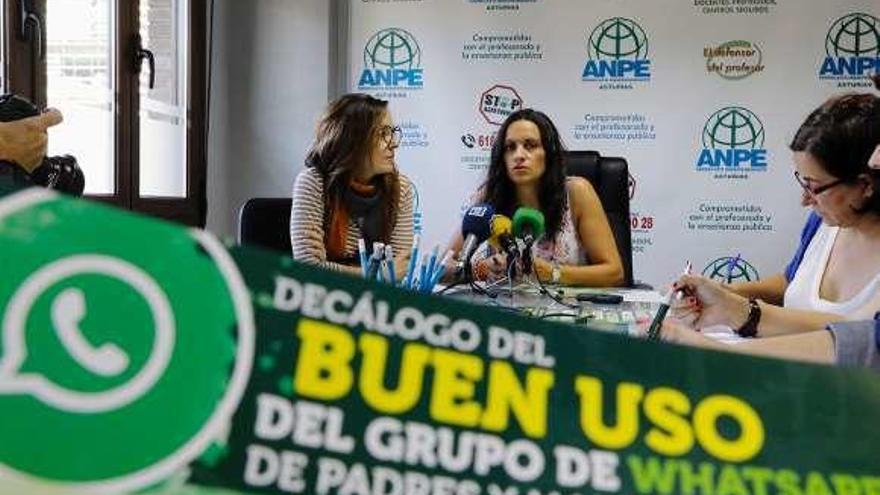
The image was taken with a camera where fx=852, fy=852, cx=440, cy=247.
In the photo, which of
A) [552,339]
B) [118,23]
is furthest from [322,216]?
[552,339]

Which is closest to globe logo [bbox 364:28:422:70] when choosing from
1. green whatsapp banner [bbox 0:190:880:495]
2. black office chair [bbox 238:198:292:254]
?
black office chair [bbox 238:198:292:254]

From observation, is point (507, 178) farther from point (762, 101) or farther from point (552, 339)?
point (552, 339)

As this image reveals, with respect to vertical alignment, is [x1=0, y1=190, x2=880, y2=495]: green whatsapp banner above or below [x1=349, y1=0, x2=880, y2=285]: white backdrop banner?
below

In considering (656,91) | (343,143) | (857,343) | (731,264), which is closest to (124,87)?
(343,143)

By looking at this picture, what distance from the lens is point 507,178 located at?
2.52 metres

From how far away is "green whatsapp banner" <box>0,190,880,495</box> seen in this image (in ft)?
1.09

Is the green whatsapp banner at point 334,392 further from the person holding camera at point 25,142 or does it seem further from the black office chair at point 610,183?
the black office chair at point 610,183

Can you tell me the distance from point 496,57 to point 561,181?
1427 millimetres

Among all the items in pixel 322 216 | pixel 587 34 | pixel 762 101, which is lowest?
pixel 322 216

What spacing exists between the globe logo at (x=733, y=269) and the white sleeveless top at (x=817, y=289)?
1.88 meters

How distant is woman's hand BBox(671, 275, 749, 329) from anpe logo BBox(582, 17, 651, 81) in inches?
94.6

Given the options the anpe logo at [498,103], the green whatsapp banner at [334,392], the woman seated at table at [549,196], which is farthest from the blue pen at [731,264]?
the green whatsapp banner at [334,392]

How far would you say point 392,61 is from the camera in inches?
152

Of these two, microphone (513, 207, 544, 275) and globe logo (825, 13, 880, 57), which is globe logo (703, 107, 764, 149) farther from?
microphone (513, 207, 544, 275)
